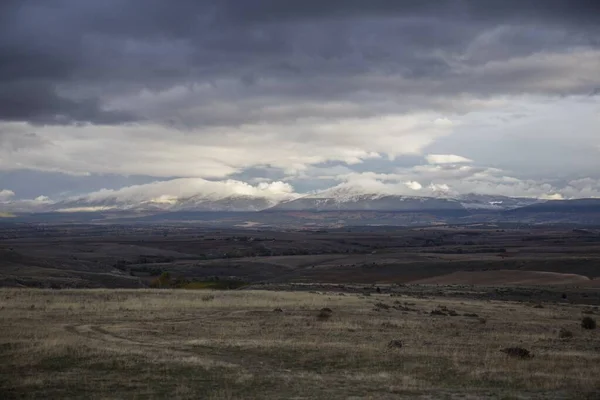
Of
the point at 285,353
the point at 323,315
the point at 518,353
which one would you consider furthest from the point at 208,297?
the point at 518,353

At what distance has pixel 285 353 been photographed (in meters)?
26.1

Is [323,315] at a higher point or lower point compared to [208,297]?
higher

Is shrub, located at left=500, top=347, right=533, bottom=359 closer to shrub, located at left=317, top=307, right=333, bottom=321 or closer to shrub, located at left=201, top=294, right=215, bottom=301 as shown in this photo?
shrub, located at left=317, top=307, right=333, bottom=321

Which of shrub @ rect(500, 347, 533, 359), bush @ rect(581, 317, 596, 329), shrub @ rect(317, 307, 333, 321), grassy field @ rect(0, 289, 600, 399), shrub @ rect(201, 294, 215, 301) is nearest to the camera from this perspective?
grassy field @ rect(0, 289, 600, 399)

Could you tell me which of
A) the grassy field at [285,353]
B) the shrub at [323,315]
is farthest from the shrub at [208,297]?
the shrub at [323,315]

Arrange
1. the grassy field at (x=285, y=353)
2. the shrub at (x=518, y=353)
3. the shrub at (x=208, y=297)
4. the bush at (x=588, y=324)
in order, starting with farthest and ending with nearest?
the shrub at (x=208, y=297), the bush at (x=588, y=324), the shrub at (x=518, y=353), the grassy field at (x=285, y=353)

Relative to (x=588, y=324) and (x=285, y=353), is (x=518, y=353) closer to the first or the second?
(x=285, y=353)

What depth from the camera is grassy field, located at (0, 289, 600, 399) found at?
19750 mm

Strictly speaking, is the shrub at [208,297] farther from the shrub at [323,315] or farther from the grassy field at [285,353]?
the shrub at [323,315]

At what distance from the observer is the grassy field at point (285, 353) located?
19750mm

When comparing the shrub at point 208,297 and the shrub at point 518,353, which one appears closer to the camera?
the shrub at point 518,353

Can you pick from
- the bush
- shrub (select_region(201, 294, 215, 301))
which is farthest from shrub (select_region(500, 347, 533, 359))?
shrub (select_region(201, 294, 215, 301))

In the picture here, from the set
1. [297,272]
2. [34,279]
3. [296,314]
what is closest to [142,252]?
[297,272]

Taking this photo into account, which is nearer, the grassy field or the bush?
the grassy field
